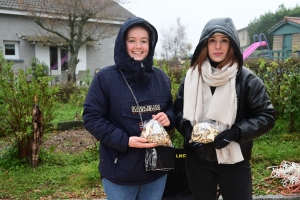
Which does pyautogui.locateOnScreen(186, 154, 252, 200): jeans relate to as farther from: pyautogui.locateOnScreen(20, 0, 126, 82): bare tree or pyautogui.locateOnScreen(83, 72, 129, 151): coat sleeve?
pyautogui.locateOnScreen(20, 0, 126, 82): bare tree

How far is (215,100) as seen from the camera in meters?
2.18

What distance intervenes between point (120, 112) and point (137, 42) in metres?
0.54

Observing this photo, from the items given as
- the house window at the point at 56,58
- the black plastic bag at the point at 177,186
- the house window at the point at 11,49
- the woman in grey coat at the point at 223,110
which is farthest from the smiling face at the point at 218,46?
the house window at the point at 56,58

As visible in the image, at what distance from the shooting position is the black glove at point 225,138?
2.08 m

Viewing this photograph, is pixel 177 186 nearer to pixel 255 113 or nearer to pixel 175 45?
pixel 255 113

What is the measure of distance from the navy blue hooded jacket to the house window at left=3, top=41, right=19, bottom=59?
16991 mm

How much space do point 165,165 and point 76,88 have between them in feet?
32.1

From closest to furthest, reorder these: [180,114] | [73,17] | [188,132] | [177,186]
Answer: [188,132] < [180,114] < [177,186] < [73,17]

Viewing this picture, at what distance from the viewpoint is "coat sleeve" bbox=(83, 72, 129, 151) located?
1979mm

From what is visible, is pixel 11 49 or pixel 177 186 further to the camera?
pixel 11 49

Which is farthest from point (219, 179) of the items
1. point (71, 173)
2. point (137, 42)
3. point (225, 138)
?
point (71, 173)

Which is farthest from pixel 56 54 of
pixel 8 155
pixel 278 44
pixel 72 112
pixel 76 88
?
pixel 278 44

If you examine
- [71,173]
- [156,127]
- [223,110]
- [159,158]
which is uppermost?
[223,110]

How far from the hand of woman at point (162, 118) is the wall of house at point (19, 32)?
16.4 metres
